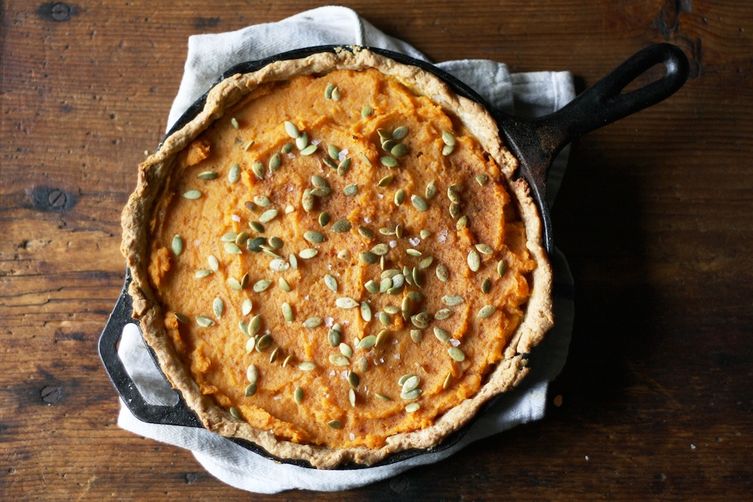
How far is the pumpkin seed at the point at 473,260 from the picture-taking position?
2445 mm

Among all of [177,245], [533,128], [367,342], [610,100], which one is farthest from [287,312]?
[610,100]

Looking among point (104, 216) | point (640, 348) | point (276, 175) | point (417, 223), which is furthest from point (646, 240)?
point (104, 216)

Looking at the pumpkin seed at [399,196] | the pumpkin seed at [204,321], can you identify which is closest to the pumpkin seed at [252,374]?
the pumpkin seed at [204,321]

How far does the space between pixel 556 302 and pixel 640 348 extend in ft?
1.51

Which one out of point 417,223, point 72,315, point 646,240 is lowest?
point 72,315

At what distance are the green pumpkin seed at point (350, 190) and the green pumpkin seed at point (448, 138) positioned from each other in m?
0.36

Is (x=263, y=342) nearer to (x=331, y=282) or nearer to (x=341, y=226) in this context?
(x=331, y=282)

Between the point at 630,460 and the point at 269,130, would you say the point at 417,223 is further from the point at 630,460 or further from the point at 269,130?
the point at 630,460

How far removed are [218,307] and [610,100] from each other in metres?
1.59

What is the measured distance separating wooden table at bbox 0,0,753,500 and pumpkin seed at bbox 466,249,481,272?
636mm

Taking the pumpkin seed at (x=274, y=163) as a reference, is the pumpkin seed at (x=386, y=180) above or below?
below

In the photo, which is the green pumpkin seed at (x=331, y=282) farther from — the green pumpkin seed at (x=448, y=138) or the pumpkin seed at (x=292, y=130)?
the green pumpkin seed at (x=448, y=138)

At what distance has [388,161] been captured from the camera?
2.44m

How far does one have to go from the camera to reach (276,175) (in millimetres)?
2465
